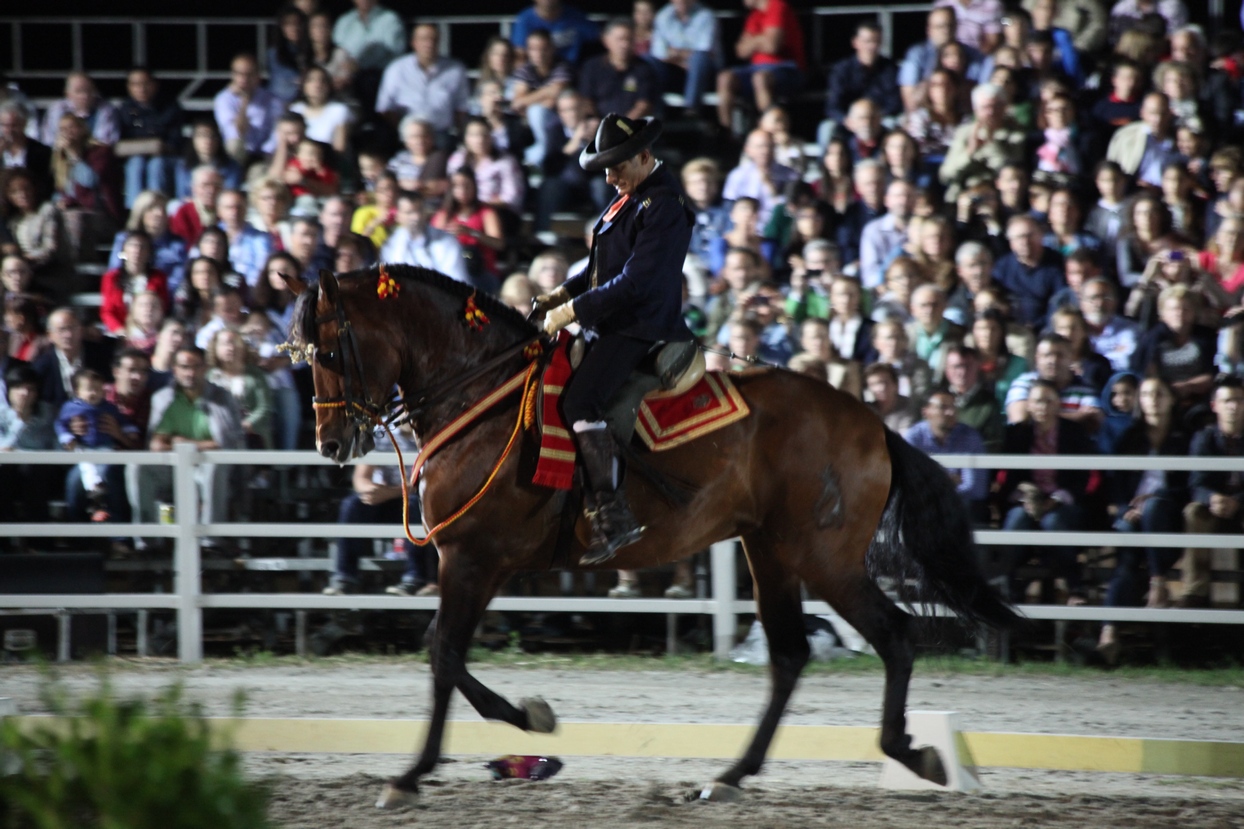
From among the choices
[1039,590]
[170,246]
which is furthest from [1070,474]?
[170,246]

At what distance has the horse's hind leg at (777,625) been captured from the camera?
545cm

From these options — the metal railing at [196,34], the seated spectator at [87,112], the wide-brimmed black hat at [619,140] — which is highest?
the metal railing at [196,34]

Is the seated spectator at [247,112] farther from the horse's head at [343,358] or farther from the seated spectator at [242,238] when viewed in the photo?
the horse's head at [343,358]

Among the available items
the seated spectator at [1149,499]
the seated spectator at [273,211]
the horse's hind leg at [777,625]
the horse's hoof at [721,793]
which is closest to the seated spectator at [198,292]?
the seated spectator at [273,211]

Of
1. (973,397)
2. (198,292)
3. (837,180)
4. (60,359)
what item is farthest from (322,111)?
(973,397)

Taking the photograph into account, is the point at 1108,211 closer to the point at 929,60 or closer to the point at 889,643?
the point at 929,60

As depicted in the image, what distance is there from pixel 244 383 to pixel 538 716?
4348 mm

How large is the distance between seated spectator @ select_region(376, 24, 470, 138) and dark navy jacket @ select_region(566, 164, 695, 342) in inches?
262

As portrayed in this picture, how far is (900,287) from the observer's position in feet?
29.6

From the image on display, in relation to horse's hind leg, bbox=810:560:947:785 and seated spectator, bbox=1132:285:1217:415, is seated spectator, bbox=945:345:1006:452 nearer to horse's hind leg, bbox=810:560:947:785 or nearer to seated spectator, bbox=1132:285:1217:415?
seated spectator, bbox=1132:285:1217:415

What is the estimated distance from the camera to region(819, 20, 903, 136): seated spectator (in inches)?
437

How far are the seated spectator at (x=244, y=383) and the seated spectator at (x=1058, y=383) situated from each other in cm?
445

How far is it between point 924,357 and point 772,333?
0.95 meters

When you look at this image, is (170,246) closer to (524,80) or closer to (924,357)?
(524,80)
